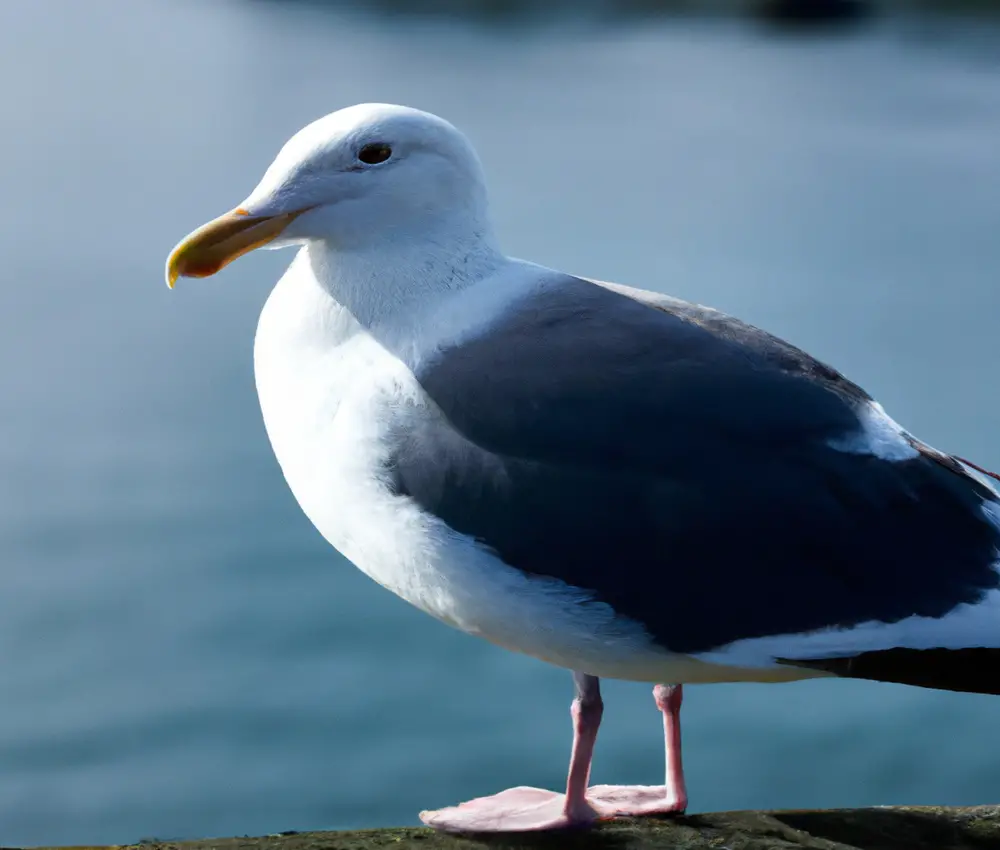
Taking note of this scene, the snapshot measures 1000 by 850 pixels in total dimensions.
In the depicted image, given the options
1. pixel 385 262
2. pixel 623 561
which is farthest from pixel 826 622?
pixel 385 262

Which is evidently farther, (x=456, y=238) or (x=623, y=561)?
(x=456, y=238)

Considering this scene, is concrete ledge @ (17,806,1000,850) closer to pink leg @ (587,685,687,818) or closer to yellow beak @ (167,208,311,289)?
pink leg @ (587,685,687,818)

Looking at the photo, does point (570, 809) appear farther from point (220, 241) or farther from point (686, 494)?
point (220, 241)

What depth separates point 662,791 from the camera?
2.46 metres

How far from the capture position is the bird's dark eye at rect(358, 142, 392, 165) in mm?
2137

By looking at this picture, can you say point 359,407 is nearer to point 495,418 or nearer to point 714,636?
point 495,418

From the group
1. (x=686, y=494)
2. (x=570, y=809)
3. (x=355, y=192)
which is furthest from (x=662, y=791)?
(x=355, y=192)

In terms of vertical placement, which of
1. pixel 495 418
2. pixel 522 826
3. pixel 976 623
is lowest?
pixel 522 826

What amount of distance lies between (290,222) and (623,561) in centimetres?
63

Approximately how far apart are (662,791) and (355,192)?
40.5 inches

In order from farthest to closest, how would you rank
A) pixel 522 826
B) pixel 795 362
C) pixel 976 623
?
pixel 522 826 < pixel 795 362 < pixel 976 623

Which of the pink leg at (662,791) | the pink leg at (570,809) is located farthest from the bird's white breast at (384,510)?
the pink leg at (662,791)

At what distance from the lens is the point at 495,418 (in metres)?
2.03

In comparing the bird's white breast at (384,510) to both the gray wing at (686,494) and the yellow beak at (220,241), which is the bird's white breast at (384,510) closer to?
the gray wing at (686,494)
